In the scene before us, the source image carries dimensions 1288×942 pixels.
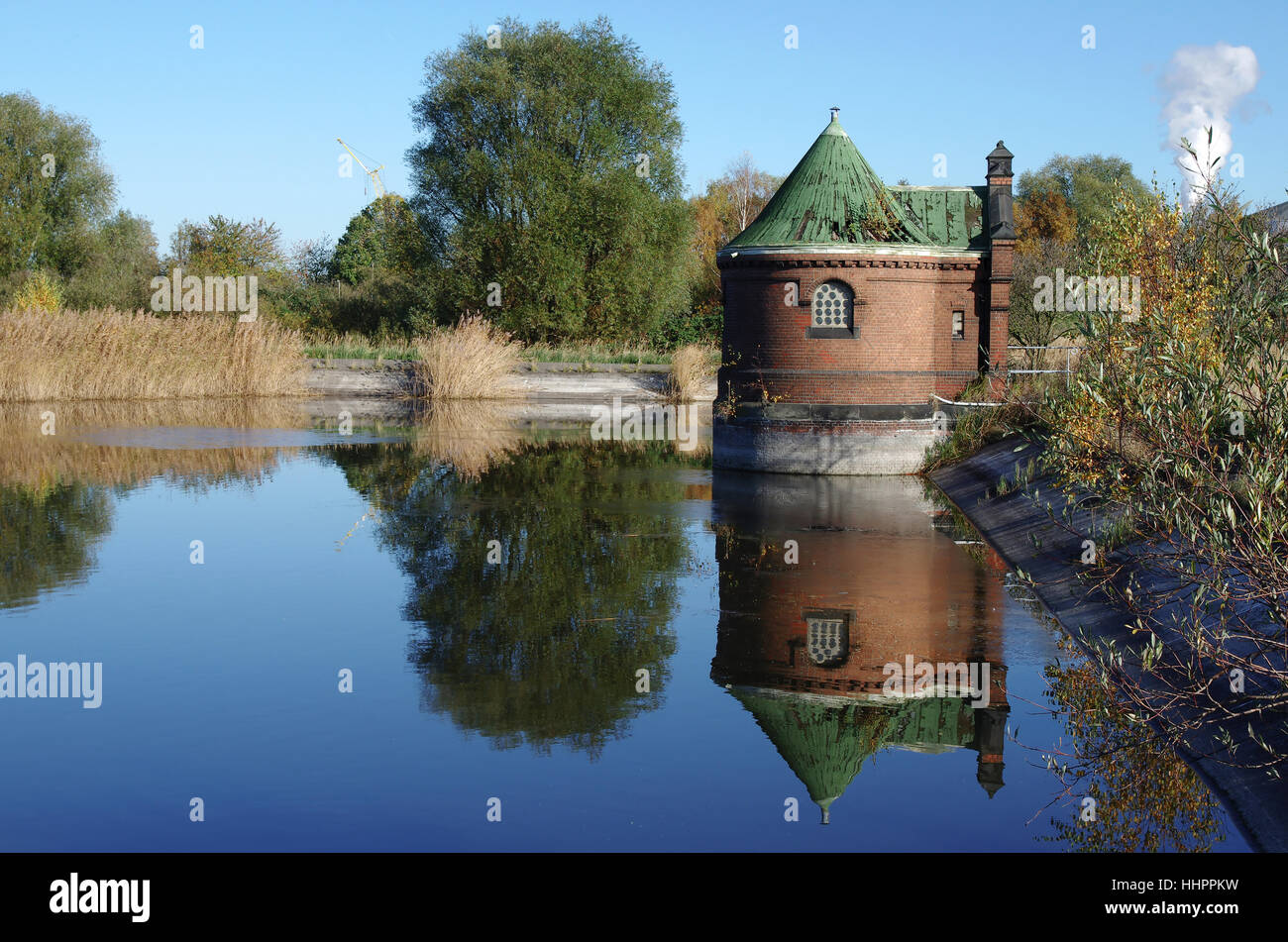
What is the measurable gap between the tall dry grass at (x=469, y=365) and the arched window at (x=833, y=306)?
2052 centimetres

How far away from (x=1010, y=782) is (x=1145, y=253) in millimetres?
7826

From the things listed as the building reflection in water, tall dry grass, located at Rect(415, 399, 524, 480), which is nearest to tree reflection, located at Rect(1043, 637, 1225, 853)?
the building reflection in water

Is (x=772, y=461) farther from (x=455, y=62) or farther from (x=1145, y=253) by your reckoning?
(x=455, y=62)

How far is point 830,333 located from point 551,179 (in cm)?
3319

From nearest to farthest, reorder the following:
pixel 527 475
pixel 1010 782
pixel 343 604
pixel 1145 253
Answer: pixel 1010 782
pixel 343 604
pixel 1145 253
pixel 527 475

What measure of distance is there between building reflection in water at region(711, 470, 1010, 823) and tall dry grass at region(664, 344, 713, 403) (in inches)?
1034

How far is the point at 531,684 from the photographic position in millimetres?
9609

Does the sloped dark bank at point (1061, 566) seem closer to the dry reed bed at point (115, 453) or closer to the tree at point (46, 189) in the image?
the dry reed bed at point (115, 453)

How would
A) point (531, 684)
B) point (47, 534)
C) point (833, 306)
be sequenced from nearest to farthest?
point (531, 684) → point (47, 534) → point (833, 306)

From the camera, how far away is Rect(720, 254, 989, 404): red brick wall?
2341 centimetres

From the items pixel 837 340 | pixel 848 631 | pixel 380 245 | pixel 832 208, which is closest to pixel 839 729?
pixel 848 631

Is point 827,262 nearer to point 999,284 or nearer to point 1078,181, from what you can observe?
point 999,284
